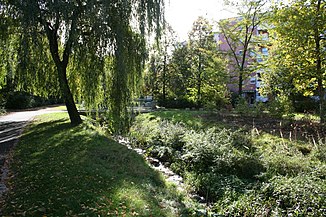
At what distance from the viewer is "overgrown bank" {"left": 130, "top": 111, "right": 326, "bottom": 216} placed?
17.0ft

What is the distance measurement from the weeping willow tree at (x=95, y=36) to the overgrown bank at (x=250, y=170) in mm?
2777

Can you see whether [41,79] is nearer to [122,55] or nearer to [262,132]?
[122,55]

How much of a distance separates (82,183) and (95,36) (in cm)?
466

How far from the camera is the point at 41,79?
1002 centimetres

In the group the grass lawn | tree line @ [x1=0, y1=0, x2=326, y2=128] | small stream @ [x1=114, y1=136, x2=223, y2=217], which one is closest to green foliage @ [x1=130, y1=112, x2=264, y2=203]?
small stream @ [x1=114, y1=136, x2=223, y2=217]

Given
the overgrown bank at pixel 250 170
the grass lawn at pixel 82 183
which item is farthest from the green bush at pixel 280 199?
Result: the grass lawn at pixel 82 183

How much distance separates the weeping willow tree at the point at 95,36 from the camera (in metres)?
6.96

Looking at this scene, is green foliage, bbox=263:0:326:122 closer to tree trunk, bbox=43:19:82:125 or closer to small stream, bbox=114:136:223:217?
small stream, bbox=114:136:223:217

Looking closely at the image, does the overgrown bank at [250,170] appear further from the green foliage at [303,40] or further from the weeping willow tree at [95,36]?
the green foliage at [303,40]

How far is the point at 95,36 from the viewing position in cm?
771

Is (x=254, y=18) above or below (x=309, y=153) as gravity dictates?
above

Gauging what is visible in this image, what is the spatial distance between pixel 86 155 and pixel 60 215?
347 cm

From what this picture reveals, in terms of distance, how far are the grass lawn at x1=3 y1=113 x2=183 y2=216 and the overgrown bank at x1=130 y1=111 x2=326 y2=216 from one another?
4.22ft

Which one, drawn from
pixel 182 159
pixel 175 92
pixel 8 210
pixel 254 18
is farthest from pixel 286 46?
pixel 175 92
